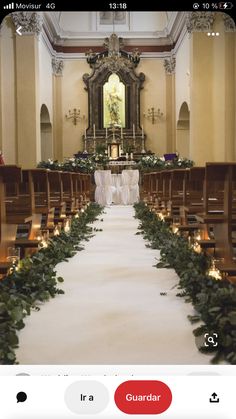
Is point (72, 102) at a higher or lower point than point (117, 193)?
higher

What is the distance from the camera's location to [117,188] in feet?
57.8

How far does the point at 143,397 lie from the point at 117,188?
1618cm

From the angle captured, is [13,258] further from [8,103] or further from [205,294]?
[8,103]

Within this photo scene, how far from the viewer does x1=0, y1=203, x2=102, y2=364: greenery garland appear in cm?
280

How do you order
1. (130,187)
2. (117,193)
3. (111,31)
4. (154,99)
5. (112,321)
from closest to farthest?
(112,321) < (130,187) < (117,193) < (111,31) < (154,99)

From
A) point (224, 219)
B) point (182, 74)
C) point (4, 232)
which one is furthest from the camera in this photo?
point (182, 74)

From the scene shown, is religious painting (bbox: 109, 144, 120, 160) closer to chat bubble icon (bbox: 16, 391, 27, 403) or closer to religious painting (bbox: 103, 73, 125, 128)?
religious painting (bbox: 103, 73, 125, 128)

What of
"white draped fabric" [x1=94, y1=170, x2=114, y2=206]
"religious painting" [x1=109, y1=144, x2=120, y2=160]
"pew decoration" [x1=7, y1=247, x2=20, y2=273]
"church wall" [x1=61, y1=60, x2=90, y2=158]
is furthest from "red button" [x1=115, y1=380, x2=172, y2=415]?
"church wall" [x1=61, y1=60, x2=90, y2=158]

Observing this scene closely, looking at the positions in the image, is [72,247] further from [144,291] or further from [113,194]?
[113,194]

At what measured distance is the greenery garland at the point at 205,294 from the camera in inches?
100

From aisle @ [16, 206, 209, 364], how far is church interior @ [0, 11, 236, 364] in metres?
0.01

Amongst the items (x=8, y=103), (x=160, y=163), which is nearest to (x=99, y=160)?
(x=160, y=163)

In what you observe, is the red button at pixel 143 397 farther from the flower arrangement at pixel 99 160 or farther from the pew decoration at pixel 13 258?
the flower arrangement at pixel 99 160

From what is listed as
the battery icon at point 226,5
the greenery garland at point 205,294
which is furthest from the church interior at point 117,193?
the battery icon at point 226,5
